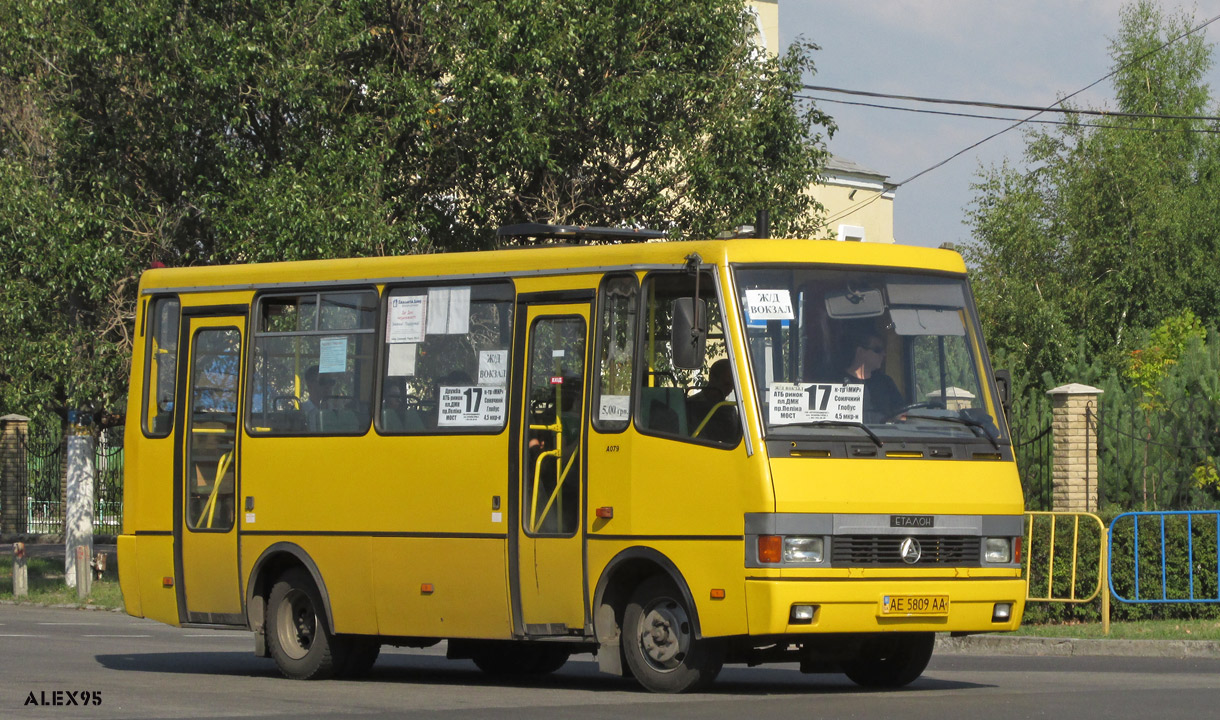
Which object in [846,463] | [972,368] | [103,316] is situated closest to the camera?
[846,463]

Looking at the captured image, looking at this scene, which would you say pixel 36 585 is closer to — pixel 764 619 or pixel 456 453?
pixel 456 453

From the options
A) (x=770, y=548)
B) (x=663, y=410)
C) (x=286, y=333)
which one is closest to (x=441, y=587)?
(x=663, y=410)

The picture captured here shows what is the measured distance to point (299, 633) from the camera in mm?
14031

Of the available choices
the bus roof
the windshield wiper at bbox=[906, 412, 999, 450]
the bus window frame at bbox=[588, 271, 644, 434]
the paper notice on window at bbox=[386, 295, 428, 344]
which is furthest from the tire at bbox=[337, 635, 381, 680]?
the windshield wiper at bbox=[906, 412, 999, 450]

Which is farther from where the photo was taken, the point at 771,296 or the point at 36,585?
the point at 36,585

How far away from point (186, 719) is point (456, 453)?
3056 millimetres

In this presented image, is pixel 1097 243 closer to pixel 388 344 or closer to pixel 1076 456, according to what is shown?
pixel 1076 456

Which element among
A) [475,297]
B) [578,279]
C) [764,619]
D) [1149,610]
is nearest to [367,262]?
[475,297]

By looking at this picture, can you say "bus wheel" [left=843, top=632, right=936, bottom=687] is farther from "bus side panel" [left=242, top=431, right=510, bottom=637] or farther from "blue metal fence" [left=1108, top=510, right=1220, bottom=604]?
"blue metal fence" [left=1108, top=510, right=1220, bottom=604]

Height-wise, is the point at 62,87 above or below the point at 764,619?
above

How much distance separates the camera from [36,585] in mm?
28281

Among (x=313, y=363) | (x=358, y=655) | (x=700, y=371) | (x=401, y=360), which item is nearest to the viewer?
(x=700, y=371)

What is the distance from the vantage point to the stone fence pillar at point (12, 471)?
40938 mm

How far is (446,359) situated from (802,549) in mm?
3310
